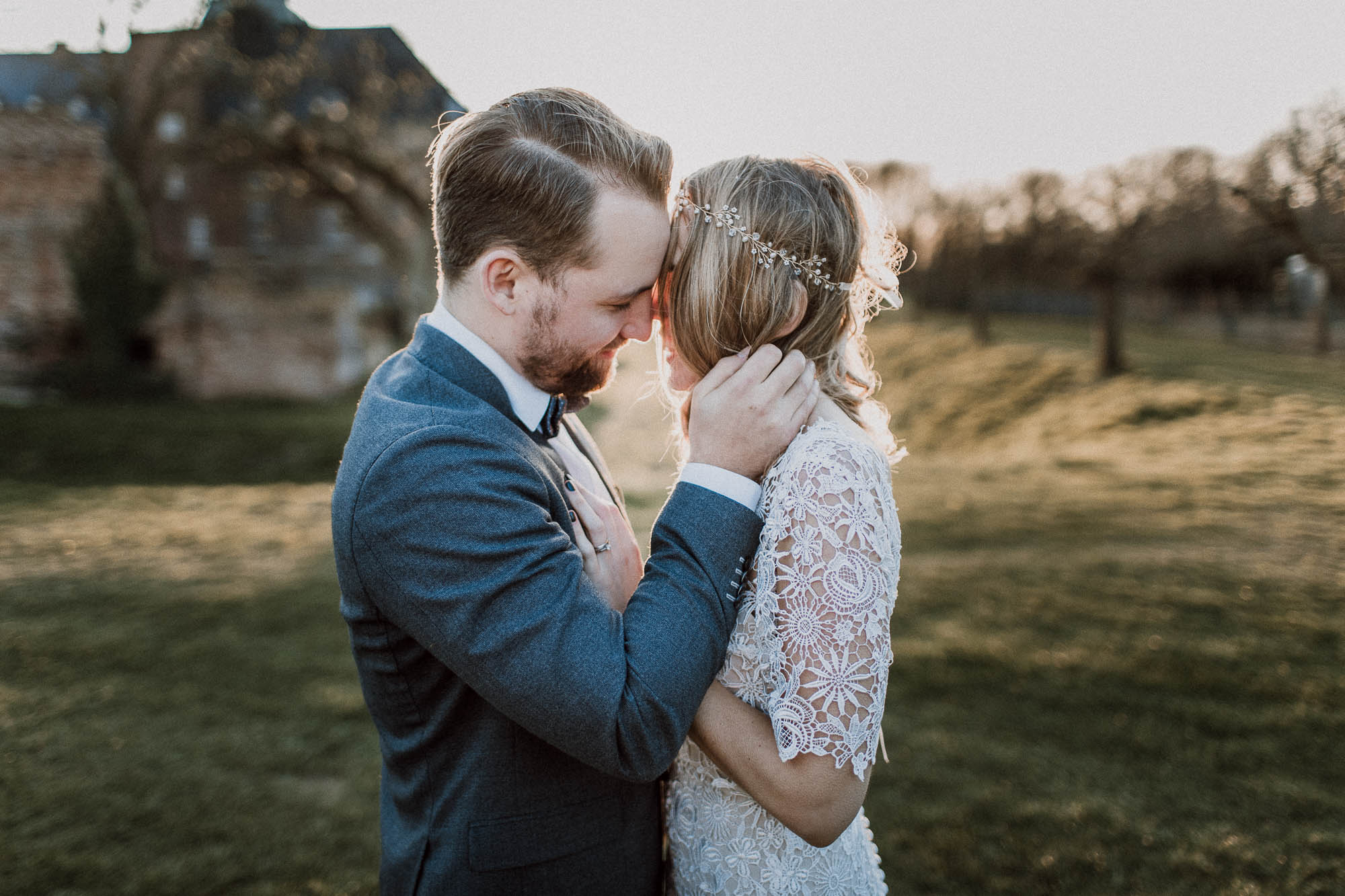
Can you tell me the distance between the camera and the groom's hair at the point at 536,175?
1.87 meters

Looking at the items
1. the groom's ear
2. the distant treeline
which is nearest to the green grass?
the distant treeline

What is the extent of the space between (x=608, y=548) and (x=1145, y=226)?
1651 centimetres

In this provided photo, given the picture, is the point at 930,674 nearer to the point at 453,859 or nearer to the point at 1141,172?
the point at 453,859

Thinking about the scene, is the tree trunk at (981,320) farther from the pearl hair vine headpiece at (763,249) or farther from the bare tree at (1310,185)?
the pearl hair vine headpiece at (763,249)

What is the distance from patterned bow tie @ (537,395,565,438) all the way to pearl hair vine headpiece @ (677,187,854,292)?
541 mm

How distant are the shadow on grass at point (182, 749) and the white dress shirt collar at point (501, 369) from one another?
302 centimetres

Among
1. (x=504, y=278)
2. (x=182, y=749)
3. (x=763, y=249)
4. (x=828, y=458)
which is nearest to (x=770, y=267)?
(x=763, y=249)

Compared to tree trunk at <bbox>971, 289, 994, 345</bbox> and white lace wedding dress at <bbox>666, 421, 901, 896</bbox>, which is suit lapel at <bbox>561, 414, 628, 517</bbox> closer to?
white lace wedding dress at <bbox>666, 421, 901, 896</bbox>

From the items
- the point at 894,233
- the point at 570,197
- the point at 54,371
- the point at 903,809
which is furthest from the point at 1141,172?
the point at 54,371

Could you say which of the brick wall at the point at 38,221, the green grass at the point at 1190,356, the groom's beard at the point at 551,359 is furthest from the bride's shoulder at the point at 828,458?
the brick wall at the point at 38,221

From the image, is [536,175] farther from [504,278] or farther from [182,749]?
[182,749]

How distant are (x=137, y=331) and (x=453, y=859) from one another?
23.5m

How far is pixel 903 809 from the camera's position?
4.41 m

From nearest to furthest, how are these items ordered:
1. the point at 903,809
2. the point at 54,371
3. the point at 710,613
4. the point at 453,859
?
the point at 710,613 → the point at 453,859 → the point at 903,809 → the point at 54,371
